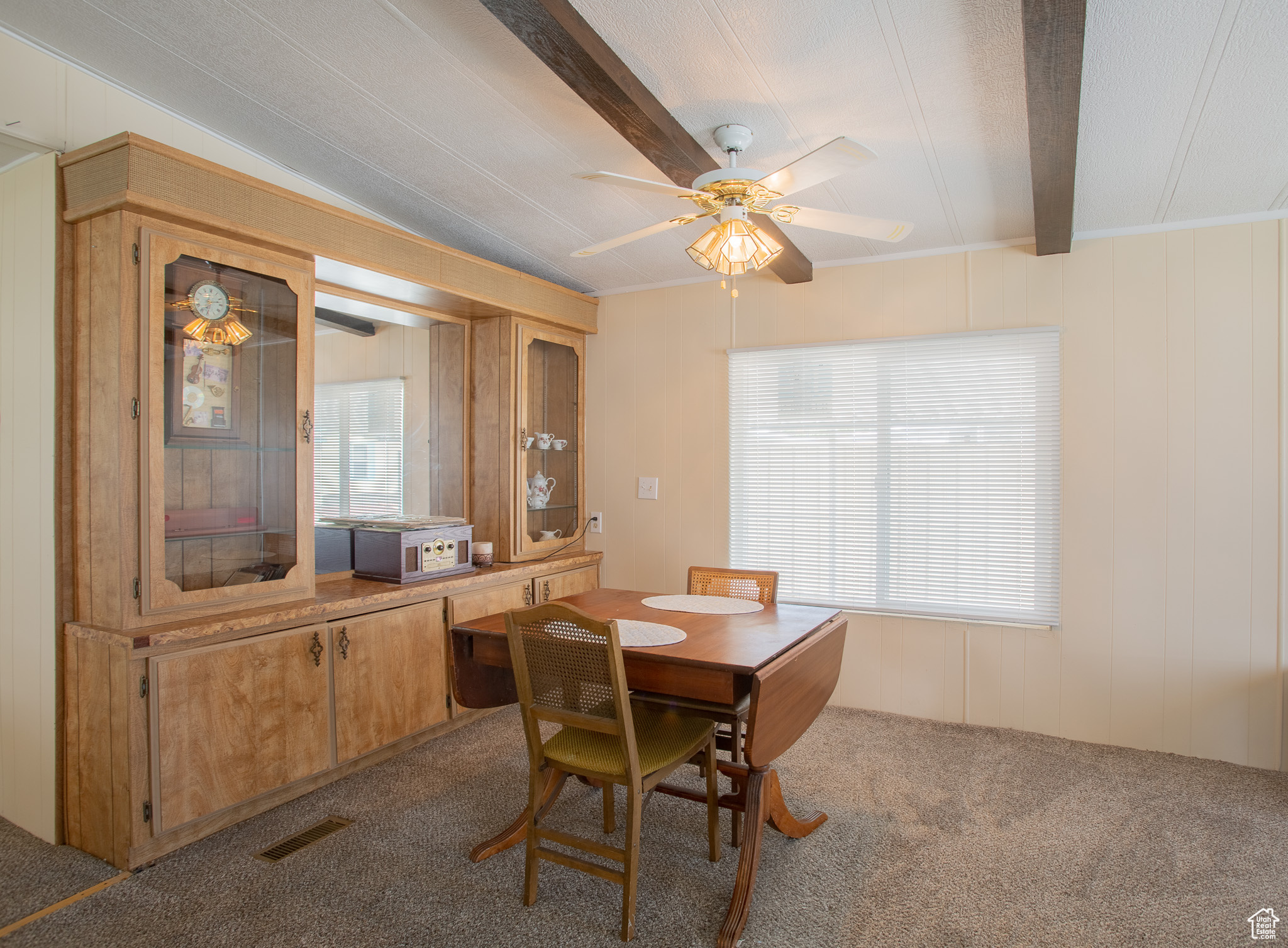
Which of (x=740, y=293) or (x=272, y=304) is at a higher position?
(x=740, y=293)

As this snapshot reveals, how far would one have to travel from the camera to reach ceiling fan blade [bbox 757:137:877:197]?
5.47 feet

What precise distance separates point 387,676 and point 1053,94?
111 inches

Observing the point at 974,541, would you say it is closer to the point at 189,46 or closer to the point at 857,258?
the point at 857,258

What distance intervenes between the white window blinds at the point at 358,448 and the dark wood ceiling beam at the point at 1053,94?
2.61 meters

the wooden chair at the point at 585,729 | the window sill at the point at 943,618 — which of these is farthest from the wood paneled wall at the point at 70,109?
the window sill at the point at 943,618

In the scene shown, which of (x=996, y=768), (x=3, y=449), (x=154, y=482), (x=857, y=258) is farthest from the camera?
(x=857, y=258)

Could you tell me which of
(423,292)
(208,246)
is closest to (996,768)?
(423,292)

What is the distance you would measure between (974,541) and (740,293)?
5.40 feet

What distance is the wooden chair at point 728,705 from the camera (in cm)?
213

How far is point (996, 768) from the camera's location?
2801 millimetres

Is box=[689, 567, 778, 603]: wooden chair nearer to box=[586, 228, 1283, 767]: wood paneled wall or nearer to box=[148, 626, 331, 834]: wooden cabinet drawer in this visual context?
box=[586, 228, 1283, 767]: wood paneled wall

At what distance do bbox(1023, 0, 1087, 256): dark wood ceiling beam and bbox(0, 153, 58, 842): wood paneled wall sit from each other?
2.66 m

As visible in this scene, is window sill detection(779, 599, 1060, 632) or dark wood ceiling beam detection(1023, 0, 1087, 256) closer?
dark wood ceiling beam detection(1023, 0, 1087, 256)

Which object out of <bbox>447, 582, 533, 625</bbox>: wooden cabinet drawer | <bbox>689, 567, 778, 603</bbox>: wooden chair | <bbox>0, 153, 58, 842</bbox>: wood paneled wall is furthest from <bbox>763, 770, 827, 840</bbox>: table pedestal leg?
<bbox>0, 153, 58, 842</bbox>: wood paneled wall
